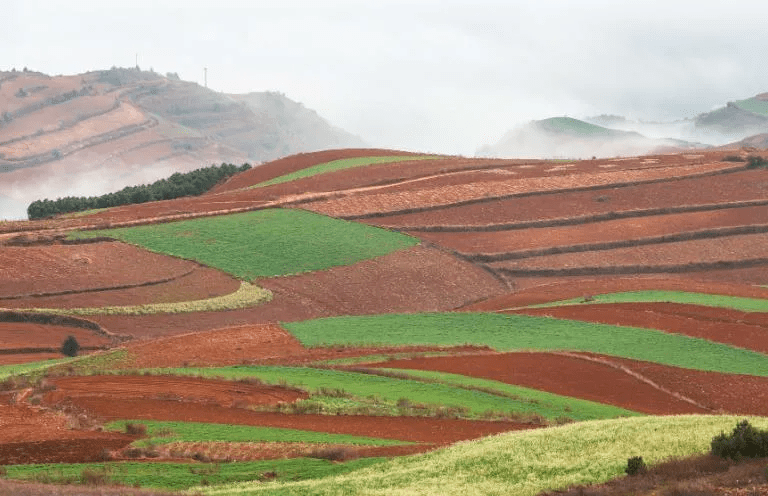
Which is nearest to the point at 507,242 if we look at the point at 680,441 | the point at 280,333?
the point at 280,333

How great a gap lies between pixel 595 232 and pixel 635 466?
227 ft

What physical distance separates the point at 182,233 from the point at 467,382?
44.5 meters

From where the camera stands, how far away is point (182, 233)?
91.7m

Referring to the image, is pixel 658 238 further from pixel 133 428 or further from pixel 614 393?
pixel 133 428

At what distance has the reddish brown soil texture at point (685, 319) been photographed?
203ft

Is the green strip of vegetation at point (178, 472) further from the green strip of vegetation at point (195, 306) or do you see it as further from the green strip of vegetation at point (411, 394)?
the green strip of vegetation at point (195, 306)

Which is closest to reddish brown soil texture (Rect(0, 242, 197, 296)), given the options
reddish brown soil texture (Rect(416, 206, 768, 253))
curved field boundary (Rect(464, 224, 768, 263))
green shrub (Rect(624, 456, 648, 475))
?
curved field boundary (Rect(464, 224, 768, 263))

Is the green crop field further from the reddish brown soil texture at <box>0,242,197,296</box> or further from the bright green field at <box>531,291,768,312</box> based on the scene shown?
the reddish brown soil texture at <box>0,242,197,296</box>

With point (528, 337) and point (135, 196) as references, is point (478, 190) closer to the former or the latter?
point (135, 196)

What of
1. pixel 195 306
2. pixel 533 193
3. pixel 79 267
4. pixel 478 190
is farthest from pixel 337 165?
pixel 195 306

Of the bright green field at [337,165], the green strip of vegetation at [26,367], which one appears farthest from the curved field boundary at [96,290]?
the bright green field at [337,165]

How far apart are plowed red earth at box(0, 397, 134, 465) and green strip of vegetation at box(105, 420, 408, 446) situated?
1021mm

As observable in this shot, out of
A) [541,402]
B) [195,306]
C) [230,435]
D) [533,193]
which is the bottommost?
[541,402]

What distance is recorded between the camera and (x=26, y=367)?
56688 millimetres
